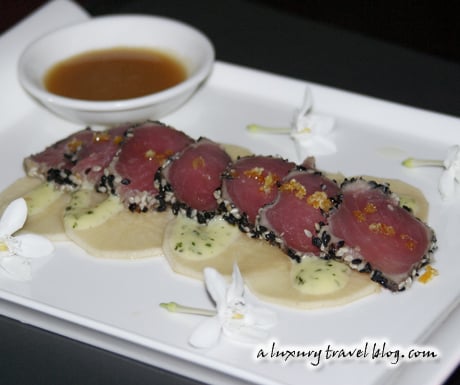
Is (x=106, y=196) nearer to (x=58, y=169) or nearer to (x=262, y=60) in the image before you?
(x=58, y=169)

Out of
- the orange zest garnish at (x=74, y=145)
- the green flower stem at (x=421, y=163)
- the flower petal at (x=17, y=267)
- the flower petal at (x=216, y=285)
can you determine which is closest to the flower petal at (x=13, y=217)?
the flower petal at (x=17, y=267)

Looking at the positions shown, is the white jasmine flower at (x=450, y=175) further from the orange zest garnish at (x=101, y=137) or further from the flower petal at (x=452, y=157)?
the orange zest garnish at (x=101, y=137)

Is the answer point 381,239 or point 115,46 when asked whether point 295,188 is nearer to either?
point 381,239

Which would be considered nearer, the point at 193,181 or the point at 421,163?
the point at 193,181

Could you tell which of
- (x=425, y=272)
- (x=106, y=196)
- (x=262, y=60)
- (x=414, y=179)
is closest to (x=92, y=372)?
(x=106, y=196)

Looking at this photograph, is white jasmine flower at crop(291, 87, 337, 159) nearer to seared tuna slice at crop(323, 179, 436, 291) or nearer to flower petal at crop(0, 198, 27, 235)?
seared tuna slice at crop(323, 179, 436, 291)

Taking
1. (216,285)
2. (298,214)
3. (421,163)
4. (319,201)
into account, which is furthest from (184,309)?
(421,163)
